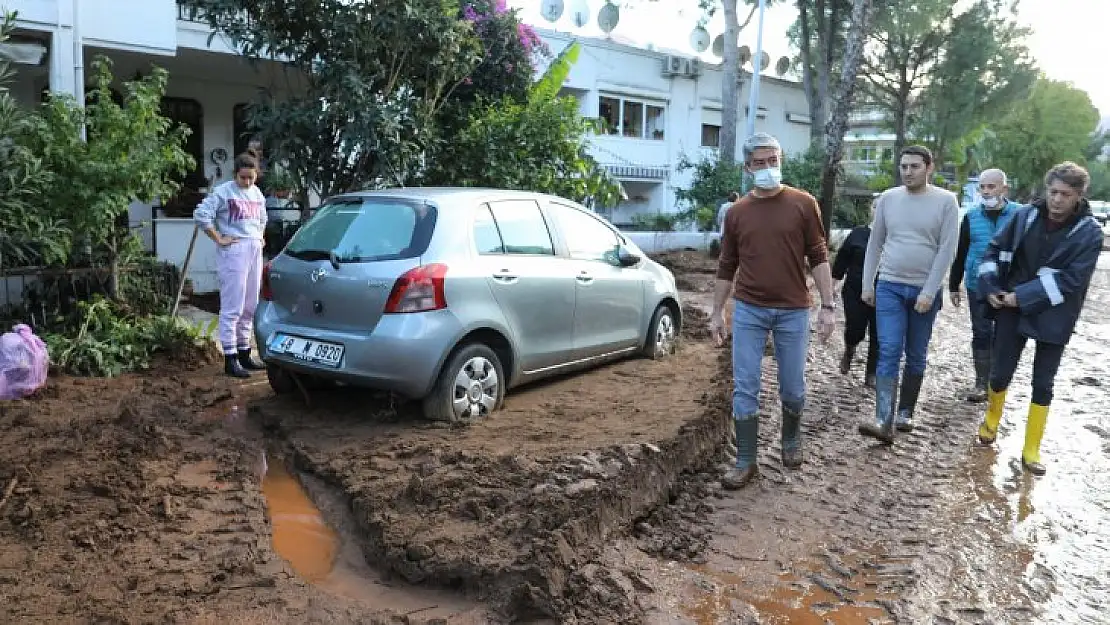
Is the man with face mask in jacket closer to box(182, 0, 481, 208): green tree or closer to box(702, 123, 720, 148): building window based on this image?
box(182, 0, 481, 208): green tree

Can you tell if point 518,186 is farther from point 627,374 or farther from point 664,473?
point 664,473

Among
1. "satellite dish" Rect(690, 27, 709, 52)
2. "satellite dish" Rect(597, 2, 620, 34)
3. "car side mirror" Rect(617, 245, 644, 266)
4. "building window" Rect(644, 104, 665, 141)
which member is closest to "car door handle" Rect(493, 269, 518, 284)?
"car side mirror" Rect(617, 245, 644, 266)

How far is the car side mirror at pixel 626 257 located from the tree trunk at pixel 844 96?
10.7 m

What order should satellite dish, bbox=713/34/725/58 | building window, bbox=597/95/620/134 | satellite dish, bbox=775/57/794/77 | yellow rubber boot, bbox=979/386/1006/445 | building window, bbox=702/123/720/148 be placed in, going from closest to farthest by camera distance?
yellow rubber boot, bbox=979/386/1006/445 → building window, bbox=597/95/620/134 → building window, bbox=702/123/720/148 → satellite dish, bbox=713/34/725/58 → satellite dish, bbox=775/57/794/77

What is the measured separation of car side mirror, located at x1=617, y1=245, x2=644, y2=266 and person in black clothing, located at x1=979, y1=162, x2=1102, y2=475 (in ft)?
8.79

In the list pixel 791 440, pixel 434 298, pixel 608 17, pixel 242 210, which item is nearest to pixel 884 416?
pixel 791 440

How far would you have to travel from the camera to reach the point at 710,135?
2988cm

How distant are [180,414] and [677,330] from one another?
4.48 m

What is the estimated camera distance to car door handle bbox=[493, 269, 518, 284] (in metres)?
5.79

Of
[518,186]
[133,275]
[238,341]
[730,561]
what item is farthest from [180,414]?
[518,186]

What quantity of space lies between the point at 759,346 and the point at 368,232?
2.66 meters

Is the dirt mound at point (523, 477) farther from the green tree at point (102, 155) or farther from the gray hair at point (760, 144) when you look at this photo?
the green tree at point (102, 155)

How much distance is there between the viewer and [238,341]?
24.0 feet

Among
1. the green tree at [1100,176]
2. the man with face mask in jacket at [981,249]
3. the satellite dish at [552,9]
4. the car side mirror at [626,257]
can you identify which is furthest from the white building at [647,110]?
the green tree at [1100,176]
